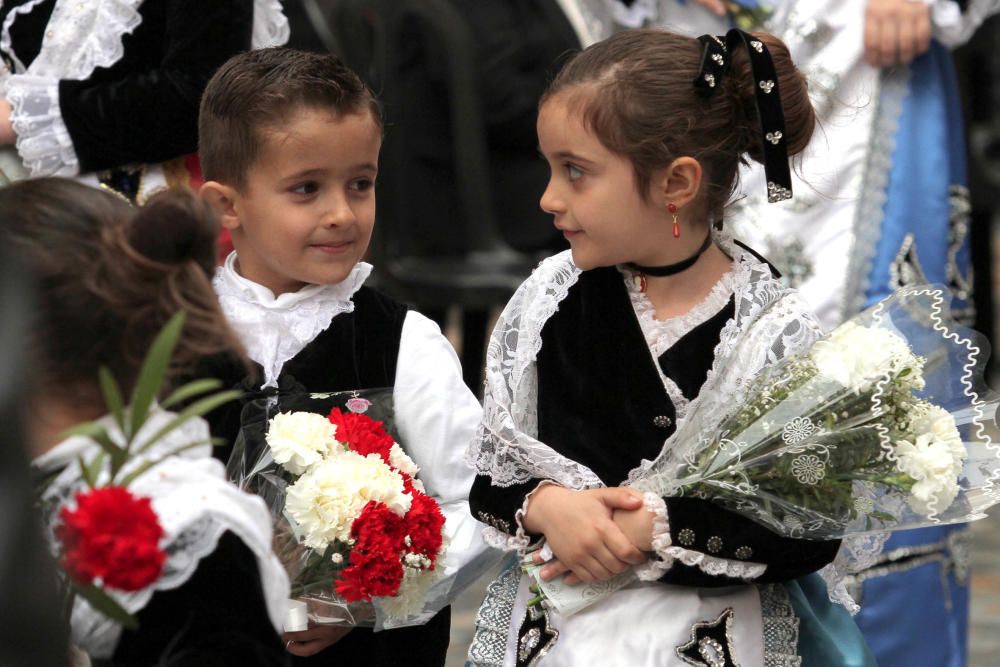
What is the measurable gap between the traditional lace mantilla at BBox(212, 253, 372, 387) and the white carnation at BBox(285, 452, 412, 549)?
0.34 meters

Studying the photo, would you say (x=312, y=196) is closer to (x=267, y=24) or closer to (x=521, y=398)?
(x=521, y=398)

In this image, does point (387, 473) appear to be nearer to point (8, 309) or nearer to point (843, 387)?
point (843, 387)

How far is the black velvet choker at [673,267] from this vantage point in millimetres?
2787

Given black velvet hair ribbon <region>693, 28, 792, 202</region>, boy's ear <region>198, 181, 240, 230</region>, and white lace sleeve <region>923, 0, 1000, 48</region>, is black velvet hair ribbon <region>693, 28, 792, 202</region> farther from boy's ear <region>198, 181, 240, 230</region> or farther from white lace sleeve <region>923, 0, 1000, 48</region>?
white lace sleeve <region>923, 0, 1000, 48</region>

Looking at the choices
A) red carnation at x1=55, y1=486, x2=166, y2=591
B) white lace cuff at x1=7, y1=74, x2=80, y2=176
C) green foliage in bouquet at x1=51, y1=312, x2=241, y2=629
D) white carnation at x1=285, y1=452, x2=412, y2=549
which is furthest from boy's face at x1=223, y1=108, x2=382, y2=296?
red carnation at x1=55, y1=486, x2=166, y2=591

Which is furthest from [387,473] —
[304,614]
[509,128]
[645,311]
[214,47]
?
[509,128]

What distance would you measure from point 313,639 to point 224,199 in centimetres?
79

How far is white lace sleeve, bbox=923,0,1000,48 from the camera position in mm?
4129

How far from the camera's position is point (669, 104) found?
2709 mm

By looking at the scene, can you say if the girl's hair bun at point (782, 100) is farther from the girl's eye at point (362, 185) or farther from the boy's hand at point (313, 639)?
the boy's hand at point (313, 639)

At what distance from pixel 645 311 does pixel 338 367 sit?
0.54m

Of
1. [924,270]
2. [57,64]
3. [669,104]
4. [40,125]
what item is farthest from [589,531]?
[924,270]

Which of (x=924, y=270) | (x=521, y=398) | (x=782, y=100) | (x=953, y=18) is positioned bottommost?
(x=924, y=270)

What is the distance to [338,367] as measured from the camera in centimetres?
290
